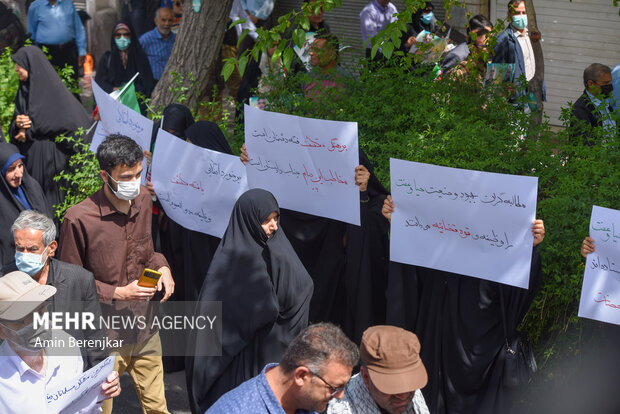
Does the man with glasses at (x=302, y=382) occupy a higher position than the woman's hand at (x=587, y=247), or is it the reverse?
the woman's hand at (x=587, y=247)

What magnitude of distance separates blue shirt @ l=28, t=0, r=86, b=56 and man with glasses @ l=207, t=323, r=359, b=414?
8915mm

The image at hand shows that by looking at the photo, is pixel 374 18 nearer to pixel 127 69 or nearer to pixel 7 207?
pixel 127 69

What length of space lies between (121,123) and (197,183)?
91cm

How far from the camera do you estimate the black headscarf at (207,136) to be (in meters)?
5.21

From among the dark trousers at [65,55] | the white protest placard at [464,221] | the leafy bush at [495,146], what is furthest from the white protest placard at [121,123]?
the dark trousers at [65,55]

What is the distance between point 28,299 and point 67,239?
2.94ft

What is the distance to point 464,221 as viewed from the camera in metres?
3.97

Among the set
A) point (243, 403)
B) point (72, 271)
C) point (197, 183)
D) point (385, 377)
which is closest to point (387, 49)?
point (197, 183)

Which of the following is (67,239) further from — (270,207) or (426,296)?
(426,296)

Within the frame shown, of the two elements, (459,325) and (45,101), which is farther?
(45,101)

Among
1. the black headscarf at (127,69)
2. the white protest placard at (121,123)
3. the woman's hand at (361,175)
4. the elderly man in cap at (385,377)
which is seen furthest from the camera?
the black headscarf at (127,69)

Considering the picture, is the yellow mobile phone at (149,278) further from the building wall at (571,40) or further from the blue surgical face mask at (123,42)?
the building wall at (571,40)

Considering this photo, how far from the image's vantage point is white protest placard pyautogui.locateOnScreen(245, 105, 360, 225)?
4433 mm

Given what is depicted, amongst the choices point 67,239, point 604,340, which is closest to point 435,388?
point 604,340
